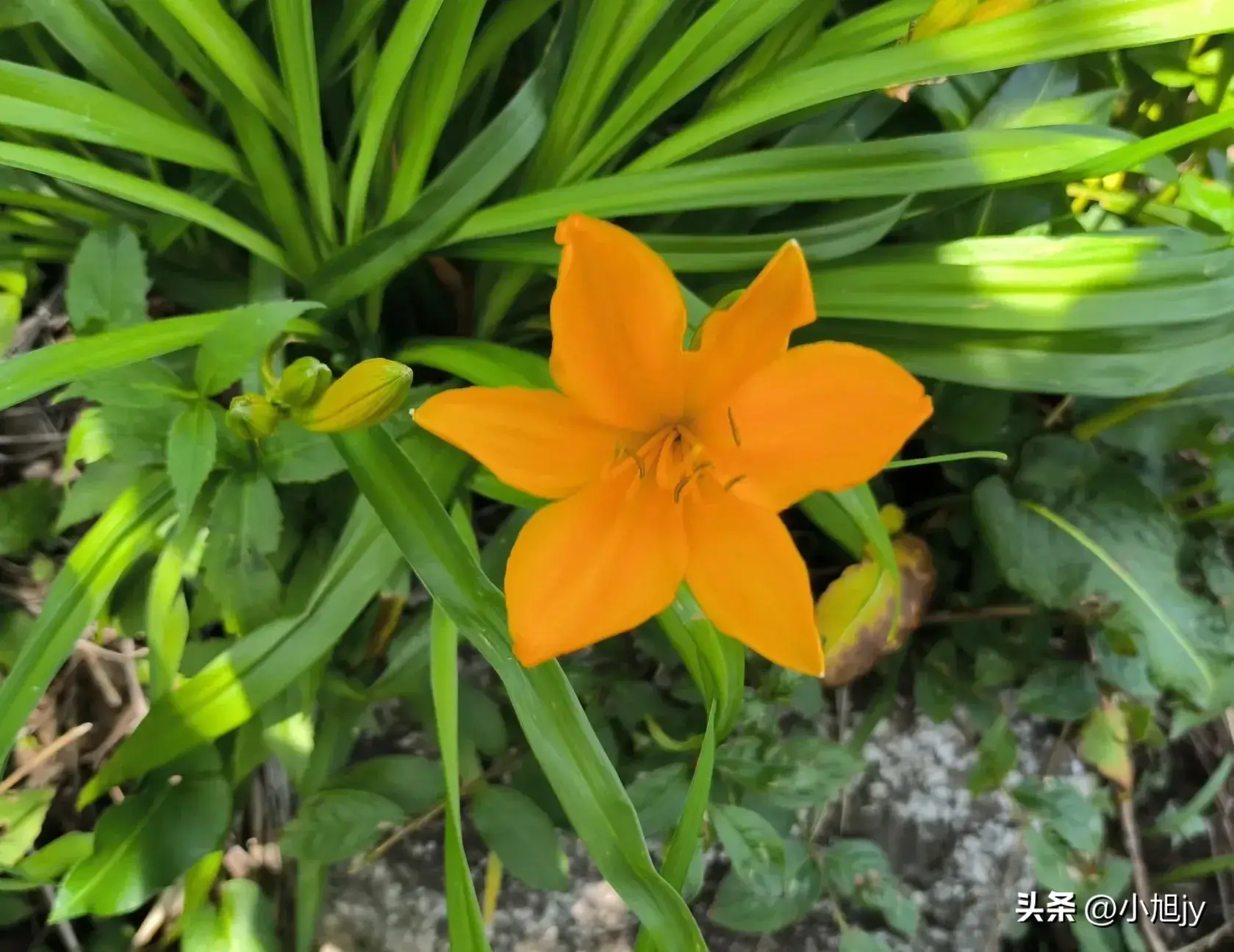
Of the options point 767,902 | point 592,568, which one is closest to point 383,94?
point 592,568

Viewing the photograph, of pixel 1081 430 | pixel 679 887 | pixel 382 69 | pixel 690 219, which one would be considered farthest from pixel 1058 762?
pixel 382 69

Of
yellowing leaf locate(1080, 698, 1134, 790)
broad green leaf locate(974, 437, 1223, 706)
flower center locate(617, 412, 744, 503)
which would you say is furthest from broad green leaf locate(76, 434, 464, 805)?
yellowing leaf locate(1080, 698, 1134, 790)

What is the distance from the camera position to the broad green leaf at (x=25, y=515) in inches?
30.9

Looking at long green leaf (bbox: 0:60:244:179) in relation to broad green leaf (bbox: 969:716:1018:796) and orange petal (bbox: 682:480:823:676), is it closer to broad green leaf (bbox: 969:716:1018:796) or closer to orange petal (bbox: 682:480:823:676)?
orange petal (bbox: 682:480:823:676)

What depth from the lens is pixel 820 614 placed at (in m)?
0.80

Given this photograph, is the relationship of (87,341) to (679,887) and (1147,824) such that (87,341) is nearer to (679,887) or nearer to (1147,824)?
(679,887)

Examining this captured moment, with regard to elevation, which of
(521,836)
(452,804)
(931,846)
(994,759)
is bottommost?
(931,846)

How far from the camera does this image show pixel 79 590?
642 millimetres

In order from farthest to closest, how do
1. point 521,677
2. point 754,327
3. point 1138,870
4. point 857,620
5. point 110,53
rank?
point 1138,870 → point 857,620 → point 110,53 → point 521,677 → point 754,327

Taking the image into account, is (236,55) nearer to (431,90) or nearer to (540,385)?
(431,90)

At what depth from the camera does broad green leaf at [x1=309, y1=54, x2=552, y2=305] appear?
70 centimetres

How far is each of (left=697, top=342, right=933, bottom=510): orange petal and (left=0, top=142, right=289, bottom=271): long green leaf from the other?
0.44 m

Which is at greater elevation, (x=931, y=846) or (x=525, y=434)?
(x=525, y=434)

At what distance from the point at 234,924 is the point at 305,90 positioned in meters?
0.72
